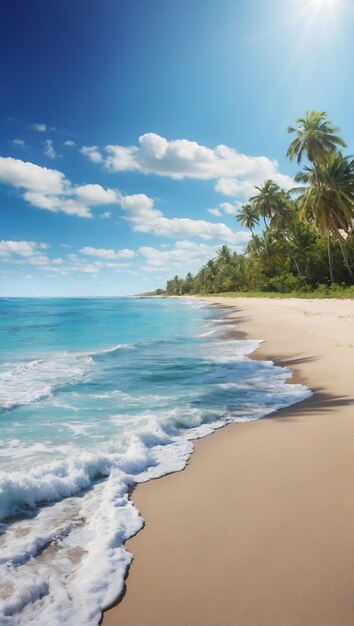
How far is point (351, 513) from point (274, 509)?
69 cm

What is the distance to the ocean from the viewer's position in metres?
2.89

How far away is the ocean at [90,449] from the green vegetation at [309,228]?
25.3 meters

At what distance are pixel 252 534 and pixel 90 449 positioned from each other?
3091 mm

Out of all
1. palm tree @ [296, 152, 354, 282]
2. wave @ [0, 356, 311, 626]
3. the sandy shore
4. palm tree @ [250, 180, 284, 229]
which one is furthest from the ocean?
palm tree @ [250, 180, 284, 229]

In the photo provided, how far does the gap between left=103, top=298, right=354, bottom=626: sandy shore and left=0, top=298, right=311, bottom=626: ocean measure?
261 mm

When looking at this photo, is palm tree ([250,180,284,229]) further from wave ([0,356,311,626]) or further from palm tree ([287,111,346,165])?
wave ([0,356,311,626])

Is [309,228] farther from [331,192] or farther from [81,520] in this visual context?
[81,520]

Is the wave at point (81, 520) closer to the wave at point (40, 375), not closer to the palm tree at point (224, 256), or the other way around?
the wave at point (40, 375)

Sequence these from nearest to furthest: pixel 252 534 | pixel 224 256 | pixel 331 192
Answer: pixel 252 534
pixel 331 192
pixel 224 256

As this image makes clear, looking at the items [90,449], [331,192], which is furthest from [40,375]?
[331,192]

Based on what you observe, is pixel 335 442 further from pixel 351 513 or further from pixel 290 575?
pixel 290 575

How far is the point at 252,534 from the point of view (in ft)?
11.0

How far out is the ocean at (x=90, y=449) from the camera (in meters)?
2.89

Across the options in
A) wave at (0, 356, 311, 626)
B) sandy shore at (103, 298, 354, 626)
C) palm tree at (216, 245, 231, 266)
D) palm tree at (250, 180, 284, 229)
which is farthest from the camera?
palm tree at (216, 245, 231, 266)
